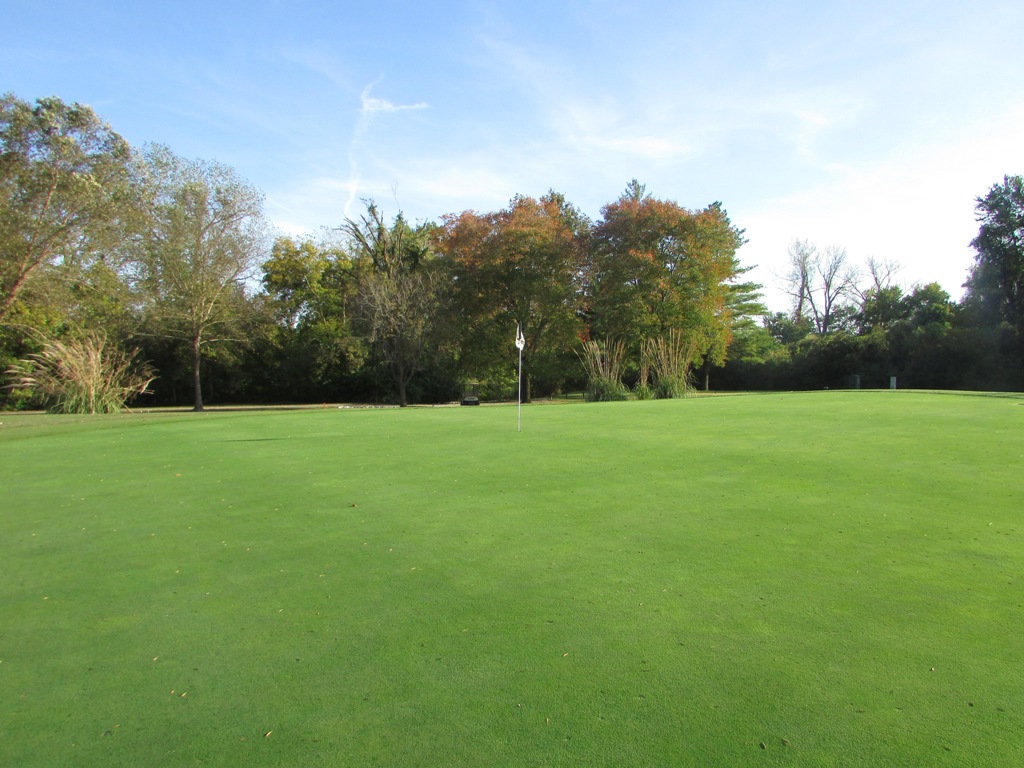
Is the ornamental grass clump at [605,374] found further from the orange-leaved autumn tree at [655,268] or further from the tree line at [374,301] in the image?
the orange-leaved autumn tree at [655,268]

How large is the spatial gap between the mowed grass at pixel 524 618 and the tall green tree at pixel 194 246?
23290 millimetres

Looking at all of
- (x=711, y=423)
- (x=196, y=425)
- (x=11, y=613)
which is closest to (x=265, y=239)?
(x=196, y=425)

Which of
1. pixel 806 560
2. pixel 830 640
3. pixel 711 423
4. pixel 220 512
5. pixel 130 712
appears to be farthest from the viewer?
pixel 711 423

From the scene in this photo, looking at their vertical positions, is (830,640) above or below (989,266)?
below

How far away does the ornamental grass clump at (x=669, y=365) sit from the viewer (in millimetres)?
25062

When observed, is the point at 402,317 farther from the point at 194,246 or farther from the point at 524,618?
the point at 524,618

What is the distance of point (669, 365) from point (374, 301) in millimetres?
15142

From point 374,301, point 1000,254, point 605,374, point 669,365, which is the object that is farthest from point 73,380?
point 1000,254

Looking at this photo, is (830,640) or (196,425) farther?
(196,425)

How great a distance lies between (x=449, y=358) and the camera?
111 ft

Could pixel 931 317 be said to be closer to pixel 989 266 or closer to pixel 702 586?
pixel 989 266

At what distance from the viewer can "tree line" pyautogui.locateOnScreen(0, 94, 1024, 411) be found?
21.5m

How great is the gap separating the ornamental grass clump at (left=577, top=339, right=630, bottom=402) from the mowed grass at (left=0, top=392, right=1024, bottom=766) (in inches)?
691

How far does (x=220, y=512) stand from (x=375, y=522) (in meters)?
1.56
